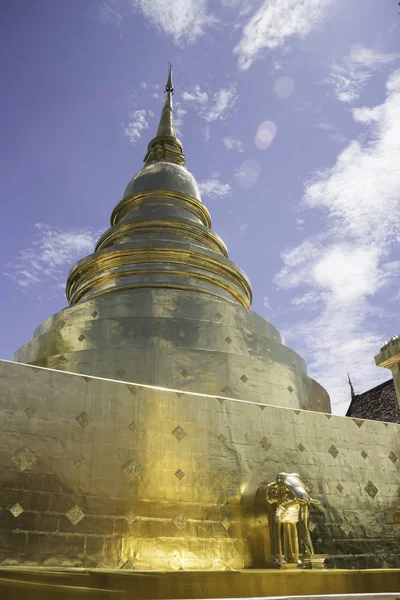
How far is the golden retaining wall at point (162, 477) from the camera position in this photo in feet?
19.5

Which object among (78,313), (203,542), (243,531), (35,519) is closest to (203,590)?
(203,542)

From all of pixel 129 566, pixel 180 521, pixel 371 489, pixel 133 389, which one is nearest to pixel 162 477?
pixel 180 521

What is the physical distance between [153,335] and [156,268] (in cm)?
245

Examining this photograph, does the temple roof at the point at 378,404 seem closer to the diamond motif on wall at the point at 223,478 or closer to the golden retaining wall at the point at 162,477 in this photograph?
the golden retaining wall at the point at 162,477

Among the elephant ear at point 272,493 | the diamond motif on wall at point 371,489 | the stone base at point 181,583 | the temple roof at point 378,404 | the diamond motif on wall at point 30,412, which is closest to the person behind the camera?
the stone base at point 181,583

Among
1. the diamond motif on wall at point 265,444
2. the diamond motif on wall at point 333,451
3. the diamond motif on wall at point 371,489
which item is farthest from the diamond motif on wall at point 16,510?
the diamond motif on wall at point 371,489

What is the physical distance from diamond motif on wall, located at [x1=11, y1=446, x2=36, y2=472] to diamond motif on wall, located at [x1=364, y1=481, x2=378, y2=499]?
5.64 meters

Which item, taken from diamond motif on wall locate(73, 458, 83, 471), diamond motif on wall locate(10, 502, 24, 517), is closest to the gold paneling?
diamond motif on wall locate(73, 458, 83, 471)

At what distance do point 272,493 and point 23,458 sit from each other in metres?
3.49

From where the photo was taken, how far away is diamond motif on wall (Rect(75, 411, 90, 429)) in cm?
660

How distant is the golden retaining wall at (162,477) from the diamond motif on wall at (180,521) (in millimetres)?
14

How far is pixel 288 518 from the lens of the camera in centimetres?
674

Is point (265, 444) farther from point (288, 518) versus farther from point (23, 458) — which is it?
point (23, 458)

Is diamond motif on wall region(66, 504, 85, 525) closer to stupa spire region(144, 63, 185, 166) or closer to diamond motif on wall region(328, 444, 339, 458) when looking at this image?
diamond motif on wall region(328, 444, 339, 458)
